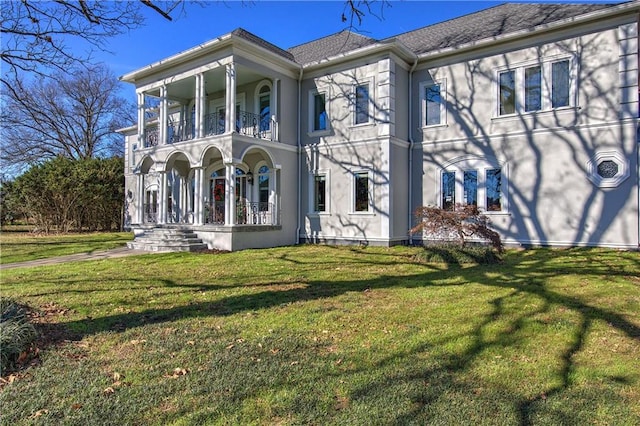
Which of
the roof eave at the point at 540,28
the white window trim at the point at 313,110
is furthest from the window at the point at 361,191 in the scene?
the roof eave at the point at 540,28

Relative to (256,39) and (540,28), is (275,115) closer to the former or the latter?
(256,39)

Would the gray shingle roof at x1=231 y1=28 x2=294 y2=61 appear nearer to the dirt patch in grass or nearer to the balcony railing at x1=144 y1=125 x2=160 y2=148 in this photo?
the balcony railing at x1=144 y1=125 x2=160 y2=148

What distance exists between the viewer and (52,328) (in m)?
5.33

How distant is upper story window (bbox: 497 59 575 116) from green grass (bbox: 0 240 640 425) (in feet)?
20.9

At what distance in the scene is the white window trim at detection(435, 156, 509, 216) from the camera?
13.6 meters

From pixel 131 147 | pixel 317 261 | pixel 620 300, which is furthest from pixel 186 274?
pixel 131 147

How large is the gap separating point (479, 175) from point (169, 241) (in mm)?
10549

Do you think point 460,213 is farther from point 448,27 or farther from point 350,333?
point 448,27

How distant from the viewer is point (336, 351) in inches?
176

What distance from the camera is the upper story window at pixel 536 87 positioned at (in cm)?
1275

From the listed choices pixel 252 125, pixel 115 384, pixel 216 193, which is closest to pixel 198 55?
pixel 252 125

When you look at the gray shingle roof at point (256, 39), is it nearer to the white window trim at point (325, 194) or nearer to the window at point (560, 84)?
the white window trim at point (325, 194)

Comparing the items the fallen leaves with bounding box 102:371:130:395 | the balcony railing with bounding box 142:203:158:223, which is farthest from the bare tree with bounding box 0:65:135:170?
the fallen leaves with bounding box 102:371:130:395

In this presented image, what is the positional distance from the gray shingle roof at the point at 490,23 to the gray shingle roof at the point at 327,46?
208 centimetres
